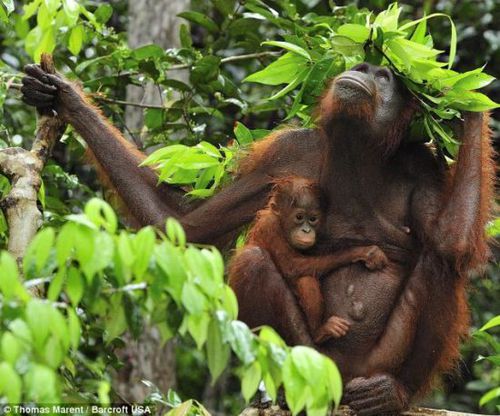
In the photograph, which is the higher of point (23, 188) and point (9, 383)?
point (9, 383)

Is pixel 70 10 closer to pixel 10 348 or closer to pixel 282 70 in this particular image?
pixel 282 70

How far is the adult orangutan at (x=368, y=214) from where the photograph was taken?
4.74 m

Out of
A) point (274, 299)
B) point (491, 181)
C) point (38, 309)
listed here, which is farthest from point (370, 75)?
point (38, 309)

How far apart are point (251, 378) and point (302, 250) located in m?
2.25

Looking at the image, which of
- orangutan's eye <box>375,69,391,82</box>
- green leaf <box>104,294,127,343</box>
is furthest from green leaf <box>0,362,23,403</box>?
orangutan's eye <box>375,69,391,82</box>

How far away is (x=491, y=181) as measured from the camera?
4.92m

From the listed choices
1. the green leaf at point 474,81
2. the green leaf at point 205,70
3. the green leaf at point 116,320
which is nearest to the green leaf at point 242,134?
the green leaf at point 205,70

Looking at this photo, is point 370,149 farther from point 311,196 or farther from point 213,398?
point 213,398

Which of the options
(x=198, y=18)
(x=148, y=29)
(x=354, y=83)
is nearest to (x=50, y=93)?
(x=198, y=18)

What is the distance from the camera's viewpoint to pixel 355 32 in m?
4.74

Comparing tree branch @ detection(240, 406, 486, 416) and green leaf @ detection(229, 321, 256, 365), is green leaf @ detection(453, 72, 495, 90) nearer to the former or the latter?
tree branch @ detection(240, 406, 486, 416)

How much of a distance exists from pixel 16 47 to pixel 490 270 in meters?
4.32

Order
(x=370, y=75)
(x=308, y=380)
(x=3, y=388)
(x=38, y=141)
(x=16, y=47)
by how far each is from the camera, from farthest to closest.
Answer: (x=16, y=47), (x=370, y=75), (x=38, y=141), (x=308, y=380), (x=3, y=388)

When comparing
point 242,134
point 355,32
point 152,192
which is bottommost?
point 152,192
